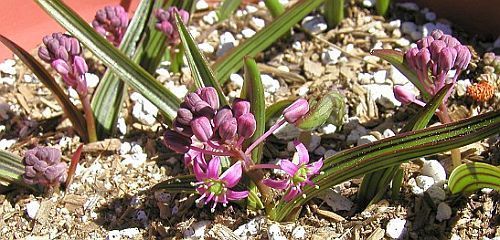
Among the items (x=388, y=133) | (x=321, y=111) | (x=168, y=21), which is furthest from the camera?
(x=168, y=21)

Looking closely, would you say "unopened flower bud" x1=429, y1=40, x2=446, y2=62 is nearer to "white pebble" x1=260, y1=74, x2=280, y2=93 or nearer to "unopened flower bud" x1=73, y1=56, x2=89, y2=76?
"white pebble" x1=260, y1=74, x2=280, y2=93

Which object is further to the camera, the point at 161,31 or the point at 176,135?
the point at 161,31

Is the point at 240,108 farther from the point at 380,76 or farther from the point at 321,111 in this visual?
the point at 380,76

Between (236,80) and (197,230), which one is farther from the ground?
(236,80)

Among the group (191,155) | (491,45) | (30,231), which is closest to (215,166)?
(191,155)

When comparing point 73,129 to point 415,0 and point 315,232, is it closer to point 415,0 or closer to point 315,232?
point 315,232

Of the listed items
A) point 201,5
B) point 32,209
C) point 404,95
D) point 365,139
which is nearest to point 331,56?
point 365,139
